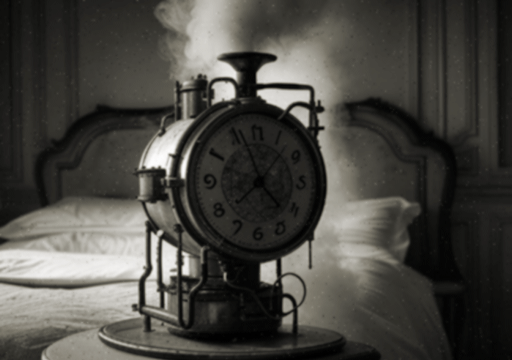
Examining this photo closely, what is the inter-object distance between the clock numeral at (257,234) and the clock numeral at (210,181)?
0.08 meters

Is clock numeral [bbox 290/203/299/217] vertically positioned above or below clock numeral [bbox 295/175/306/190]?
below

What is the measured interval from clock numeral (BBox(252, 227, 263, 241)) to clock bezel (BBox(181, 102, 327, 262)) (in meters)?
0.02

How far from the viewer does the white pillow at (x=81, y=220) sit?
2.46 meters

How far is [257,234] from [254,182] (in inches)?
2.6

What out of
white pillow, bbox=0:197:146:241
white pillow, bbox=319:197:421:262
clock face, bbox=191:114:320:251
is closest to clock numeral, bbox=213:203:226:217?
clock face, bbox=191:114:320:251

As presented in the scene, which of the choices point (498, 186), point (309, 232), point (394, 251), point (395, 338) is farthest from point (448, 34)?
point (309, 232)

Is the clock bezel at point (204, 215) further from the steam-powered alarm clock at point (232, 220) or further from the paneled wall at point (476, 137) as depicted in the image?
the paneled wall at point (476, 137)

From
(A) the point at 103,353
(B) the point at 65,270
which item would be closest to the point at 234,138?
(A) the point at 103,353

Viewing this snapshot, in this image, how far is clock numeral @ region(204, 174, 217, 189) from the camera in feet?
2.75

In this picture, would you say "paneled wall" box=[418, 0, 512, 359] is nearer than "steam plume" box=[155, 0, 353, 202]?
No

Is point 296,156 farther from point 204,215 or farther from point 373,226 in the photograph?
point 373,226

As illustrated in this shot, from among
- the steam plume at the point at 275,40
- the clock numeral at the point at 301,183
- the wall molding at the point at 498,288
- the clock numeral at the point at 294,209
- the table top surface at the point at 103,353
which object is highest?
the steam plume at the point at 275,40

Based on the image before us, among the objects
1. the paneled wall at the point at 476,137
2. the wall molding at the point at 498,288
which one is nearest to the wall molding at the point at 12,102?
the paneled wall at the point at 476,137

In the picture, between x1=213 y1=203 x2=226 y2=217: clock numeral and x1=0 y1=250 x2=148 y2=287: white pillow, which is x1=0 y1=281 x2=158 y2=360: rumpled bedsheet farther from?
x1=213 y1=203 x2=226 y2=217: clock numeral
